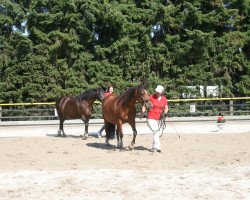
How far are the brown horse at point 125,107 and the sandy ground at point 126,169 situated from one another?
2.32 ft

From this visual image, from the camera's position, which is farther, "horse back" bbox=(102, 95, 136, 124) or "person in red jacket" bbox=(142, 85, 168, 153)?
"horse back" bbox=(102, 95, 136, 124)

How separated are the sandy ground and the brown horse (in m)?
0.71

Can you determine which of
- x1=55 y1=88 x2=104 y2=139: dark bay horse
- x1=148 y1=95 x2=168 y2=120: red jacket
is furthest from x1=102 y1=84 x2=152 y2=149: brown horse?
x1=55 y1=88 x2=104 y2=139: dark bay horse

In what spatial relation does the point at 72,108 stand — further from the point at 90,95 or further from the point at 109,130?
the point at 109,130

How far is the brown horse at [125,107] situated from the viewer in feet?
32.6

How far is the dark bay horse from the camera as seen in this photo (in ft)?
43.7

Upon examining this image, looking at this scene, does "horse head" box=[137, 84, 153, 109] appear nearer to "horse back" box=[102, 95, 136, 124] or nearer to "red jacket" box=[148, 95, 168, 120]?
"red jacket" box=[148, 95, 168, 120]

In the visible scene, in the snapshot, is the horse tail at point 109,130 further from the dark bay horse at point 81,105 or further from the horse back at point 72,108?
the horse back at point 72,108

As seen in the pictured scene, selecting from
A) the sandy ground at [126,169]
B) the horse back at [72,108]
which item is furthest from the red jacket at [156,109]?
the horse back at [72,108]

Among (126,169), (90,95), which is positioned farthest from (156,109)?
(90,95)

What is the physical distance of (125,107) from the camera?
10.5m

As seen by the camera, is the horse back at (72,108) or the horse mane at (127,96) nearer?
the horse mane at (127,96)

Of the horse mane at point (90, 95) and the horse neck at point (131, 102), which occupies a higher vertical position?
the horse mane at point (90, 95)

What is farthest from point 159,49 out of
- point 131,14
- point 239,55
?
point 239,55
